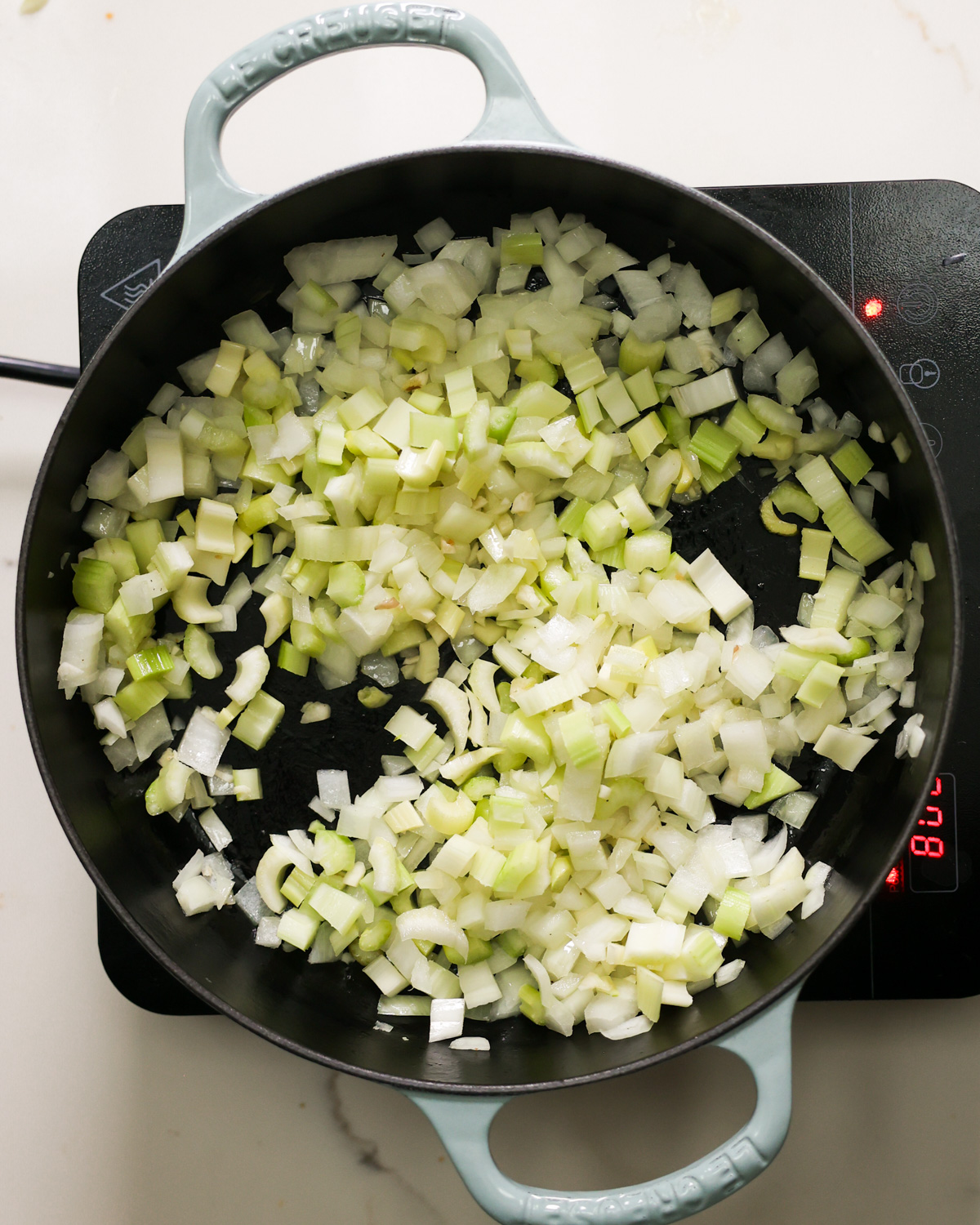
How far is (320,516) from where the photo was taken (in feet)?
3.60

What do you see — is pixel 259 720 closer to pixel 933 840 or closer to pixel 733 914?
pixel 733 914

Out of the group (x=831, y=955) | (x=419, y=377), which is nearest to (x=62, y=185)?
(x=419, y=377)

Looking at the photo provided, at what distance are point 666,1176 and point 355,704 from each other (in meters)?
0.61

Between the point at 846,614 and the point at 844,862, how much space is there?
30 centimetres

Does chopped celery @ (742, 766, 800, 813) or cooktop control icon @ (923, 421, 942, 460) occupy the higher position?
cooktop control icon @ (923, 421, 942, 460)

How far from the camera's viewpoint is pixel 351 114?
45.8 inches

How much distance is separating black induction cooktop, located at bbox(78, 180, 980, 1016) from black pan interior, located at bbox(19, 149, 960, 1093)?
0.07m

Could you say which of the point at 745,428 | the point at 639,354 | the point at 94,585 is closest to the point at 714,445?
the point at 745,428

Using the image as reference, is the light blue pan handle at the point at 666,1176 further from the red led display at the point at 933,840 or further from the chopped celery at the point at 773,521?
the chopped celery at the point at 773,521

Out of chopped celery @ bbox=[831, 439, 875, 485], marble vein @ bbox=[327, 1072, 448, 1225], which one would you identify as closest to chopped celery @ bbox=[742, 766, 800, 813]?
chopped celery @ bbox=[831, 439, 875, 485]

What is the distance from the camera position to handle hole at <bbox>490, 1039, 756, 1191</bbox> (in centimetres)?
115

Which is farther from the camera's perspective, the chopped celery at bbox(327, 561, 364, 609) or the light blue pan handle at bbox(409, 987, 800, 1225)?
the chopped celery at bbox(327, 561, 364, 609)

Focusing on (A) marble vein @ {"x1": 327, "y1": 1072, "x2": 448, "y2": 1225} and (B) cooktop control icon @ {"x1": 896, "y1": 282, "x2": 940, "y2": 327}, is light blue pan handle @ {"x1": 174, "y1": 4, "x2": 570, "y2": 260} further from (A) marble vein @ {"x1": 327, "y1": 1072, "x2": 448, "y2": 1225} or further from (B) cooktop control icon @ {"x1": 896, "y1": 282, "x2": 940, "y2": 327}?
(A) marble vein @ {"x1": 327, "y1": 1072, "x2": 448, "y2": 1225}

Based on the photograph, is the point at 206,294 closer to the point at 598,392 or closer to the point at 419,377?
the point at 419,377
